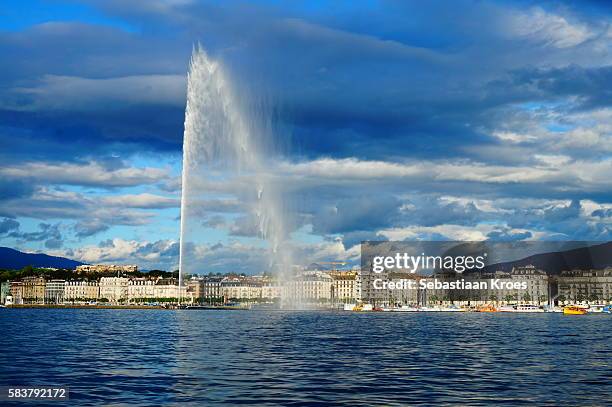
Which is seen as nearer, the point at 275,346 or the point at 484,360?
the point at 484,360

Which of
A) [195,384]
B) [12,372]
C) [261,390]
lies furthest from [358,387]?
[12,372]

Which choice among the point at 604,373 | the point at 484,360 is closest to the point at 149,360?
the point at 484,360

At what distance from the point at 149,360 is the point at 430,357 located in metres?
14.9

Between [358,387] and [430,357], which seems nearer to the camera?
[358,387]

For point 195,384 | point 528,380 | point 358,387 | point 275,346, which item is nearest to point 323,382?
point 358,387

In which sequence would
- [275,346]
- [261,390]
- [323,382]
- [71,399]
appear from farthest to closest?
[275,346], [323,382], [261,390], [71,399]

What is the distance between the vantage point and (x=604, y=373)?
34469 mm

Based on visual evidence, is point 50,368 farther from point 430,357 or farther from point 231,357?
point 430,357

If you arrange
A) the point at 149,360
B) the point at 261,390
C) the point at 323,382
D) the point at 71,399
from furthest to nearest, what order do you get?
the point at 149,360, the point at 323,382, the point at 261,390, the point at 71,399

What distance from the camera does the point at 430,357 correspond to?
4203cm

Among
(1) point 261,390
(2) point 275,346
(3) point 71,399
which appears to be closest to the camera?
(3) point 71,399

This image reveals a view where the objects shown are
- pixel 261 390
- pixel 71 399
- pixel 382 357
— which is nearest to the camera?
pixel 71 399

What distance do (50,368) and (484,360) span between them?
21.4 meters

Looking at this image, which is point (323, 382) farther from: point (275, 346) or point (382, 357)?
point (275, 346)
